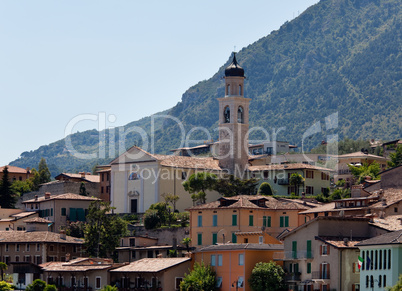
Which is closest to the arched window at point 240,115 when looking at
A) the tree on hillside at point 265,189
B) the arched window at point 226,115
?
the arched window at point 226,115

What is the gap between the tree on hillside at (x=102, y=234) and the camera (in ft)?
286

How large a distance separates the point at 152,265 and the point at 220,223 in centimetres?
1119

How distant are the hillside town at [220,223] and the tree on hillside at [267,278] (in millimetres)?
198

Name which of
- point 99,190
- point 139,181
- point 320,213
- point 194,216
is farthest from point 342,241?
point 99,190

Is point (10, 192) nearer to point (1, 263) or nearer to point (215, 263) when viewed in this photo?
point (1, 263)

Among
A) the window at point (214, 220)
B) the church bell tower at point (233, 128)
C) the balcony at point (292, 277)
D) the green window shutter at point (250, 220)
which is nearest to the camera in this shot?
the balcony at point (292, 277)

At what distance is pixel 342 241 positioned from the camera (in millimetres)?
63438

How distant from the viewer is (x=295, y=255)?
6594cm

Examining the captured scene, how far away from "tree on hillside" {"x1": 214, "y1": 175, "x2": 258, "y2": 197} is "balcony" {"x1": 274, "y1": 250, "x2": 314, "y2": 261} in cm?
3000

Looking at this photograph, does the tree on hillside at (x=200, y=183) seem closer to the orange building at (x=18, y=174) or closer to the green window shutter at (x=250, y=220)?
the green window shutter at (x=250, y=220)

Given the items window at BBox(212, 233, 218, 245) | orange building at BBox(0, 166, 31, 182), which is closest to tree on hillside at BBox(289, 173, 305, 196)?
window at BBox(212, 233, 218, 245)

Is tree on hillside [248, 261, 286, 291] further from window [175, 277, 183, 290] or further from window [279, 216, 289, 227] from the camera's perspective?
window [279, 216, 289, 227]

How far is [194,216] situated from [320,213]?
39.3ft

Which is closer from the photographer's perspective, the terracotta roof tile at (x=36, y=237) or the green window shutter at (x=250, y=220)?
the green window shutter at (x=250, y=220)
